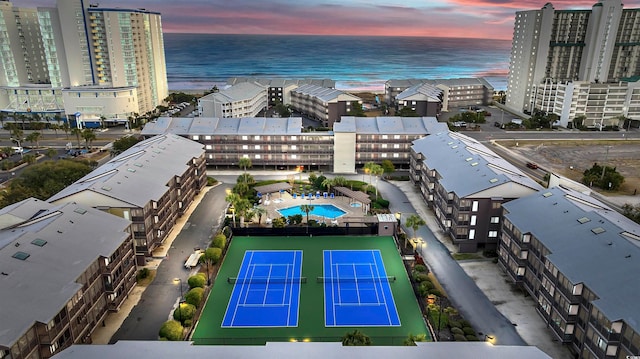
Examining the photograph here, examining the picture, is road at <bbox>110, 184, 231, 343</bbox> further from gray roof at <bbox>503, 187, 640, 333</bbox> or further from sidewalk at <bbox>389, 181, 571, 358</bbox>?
gray roof at <bbox>503, 187, 640, 333</bbox>

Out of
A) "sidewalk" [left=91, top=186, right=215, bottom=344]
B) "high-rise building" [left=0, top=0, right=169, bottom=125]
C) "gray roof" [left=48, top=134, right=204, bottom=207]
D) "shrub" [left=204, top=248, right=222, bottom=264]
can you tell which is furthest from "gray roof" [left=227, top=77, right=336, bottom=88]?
"shrub" [left=204, top=248, right=222, bottom=264]

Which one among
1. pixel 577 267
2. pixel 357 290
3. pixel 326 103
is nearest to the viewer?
pixel 577 267

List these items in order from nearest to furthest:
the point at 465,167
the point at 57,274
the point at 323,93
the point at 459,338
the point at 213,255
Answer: the point at 57,274
the point at 459,338
the point at 213,255
the point at 465,167
the point at 323,93

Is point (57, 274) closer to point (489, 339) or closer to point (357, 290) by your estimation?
point (357, 290)

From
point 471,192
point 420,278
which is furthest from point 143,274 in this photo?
point 471,192

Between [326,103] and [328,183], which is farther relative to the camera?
[326,103]

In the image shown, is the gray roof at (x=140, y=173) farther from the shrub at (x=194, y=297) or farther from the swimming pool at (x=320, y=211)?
the swimming pool at (x=320, y=211)

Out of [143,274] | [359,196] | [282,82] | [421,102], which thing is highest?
[282,82]
